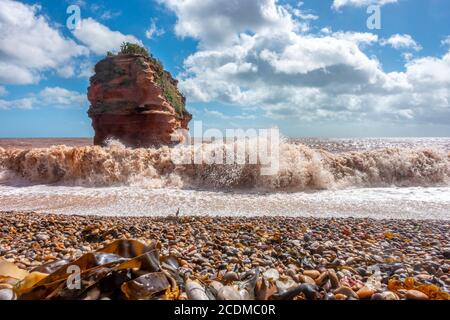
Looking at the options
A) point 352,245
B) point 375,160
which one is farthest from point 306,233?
point 375,160

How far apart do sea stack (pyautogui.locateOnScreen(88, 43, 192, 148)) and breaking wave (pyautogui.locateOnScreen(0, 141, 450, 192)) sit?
5.53 metres

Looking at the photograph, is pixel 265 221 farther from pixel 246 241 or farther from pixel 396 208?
pixel 396 208

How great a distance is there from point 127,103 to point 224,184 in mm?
10695

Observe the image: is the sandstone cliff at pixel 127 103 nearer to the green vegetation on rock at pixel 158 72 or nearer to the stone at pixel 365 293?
the green vegetation on rock at pixel 158 72

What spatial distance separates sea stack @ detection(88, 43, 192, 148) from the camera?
18.5 meters

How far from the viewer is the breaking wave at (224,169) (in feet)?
35.8

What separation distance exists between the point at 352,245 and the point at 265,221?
2042mm

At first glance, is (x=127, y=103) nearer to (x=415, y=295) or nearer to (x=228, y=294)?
(x=228, y=294)

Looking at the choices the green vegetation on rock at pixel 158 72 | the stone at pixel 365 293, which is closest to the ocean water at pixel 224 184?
the stone at pixel 365 293

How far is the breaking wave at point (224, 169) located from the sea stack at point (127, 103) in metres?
5.53

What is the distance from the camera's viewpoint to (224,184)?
1101 centimetres

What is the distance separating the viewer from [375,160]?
1242 centimetres

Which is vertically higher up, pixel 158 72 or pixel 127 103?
pixel 158 72

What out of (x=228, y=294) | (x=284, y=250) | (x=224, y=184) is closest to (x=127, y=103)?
(x=224, y=184)
